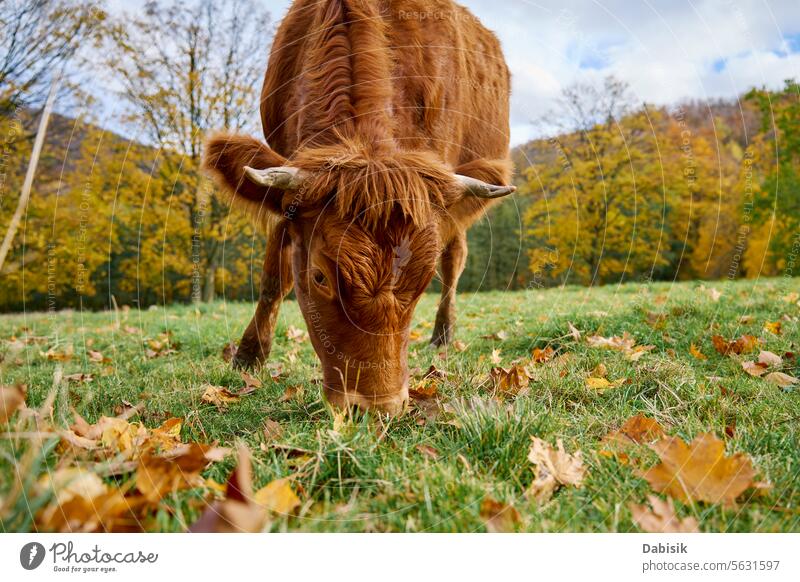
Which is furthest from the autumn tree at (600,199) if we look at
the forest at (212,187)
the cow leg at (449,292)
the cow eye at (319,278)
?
the cow eye at (319,278)

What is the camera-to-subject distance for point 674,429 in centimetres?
236

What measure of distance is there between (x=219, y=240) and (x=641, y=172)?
2075cm

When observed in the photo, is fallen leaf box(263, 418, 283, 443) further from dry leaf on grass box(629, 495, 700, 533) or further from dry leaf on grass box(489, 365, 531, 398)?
dry leaf on grass box(629, 495, 700, 533)

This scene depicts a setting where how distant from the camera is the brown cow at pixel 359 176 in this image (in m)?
2.69

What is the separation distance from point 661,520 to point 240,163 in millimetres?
2786

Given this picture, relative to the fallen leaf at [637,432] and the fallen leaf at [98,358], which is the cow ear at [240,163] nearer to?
the fallen leaf at [637,432]

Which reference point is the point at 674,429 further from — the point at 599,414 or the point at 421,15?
the point at 421,15

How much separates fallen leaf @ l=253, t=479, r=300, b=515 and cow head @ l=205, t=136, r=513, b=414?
0.97 meters

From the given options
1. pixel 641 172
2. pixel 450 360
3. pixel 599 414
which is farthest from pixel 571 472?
pixel 641 172

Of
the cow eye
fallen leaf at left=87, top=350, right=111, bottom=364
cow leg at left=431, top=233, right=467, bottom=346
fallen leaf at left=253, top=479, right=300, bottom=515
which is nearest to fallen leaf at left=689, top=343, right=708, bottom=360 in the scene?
cow leg at left=431, top=233, right=467, bottom=346

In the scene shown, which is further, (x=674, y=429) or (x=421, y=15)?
(x=421, y=15)

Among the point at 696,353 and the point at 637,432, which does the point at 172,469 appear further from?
the point at 696,353

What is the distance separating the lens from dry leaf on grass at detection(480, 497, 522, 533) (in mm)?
1575
